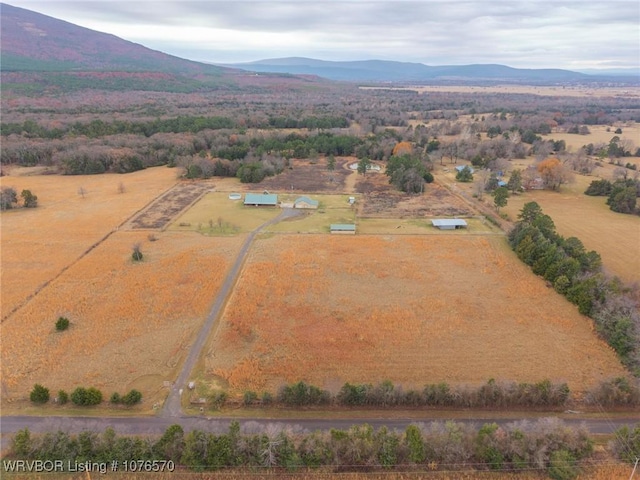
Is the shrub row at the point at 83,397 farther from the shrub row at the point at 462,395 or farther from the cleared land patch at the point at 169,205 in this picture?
the cleared land patch at the point at 169,205

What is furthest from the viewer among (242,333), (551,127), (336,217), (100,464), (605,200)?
(551,127)

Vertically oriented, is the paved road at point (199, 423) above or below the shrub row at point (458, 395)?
below

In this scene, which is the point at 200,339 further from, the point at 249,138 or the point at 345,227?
the point at 249,138

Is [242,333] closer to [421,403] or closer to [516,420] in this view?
[421,403]

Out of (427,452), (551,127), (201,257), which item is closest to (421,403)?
(427,452)

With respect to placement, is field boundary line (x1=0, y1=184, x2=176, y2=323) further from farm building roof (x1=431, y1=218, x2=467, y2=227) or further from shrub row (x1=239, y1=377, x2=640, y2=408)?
farm building roof (x1=431, y1=218, x2=467, y2=227)

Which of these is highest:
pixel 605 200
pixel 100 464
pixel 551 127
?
pixel 551 127

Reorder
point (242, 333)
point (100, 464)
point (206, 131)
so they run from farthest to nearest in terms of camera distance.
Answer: point (206, 131), point (242, 333), point (100, 464)

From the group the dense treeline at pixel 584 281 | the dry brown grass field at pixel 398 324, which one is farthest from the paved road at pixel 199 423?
the dense treeline at pixel 584 281
